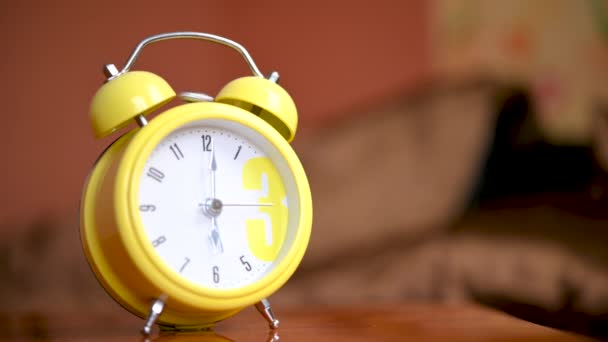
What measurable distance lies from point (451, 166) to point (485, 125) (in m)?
0.16

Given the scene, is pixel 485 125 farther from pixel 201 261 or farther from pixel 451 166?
pixel 201 261

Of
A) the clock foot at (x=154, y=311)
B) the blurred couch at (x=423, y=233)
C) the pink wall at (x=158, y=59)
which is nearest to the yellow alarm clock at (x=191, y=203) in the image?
the clock foot at (x=154, y=311)

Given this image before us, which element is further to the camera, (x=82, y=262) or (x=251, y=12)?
(x=251, y=12)

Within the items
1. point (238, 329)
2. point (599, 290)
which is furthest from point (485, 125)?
point (238, 329)

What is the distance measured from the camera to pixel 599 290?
1.68 meters

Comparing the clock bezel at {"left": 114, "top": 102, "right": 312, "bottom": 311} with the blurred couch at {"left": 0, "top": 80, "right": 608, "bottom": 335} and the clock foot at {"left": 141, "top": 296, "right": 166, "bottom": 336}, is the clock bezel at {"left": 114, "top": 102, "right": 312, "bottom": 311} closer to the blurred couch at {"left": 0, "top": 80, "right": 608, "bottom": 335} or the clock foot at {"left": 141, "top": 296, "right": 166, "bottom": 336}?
the clock foot at {"left": 141, "top": 296, "right": 166, "bottom": 336}

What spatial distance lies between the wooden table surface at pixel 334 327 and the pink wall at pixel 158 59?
117 cm

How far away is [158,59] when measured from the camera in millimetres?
2496

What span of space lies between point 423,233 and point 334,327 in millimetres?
1192

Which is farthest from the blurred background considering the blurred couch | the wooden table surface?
the wooden table surface

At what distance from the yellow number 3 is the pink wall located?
4.38 feet

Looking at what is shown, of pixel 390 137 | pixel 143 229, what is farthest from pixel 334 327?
pixel 390 137

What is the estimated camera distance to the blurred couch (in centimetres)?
177

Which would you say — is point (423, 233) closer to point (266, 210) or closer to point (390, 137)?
point (390, 137)
